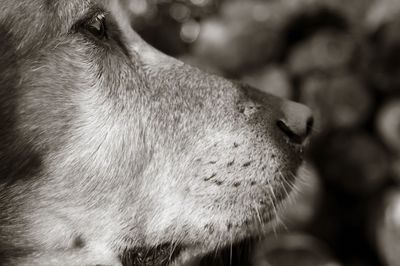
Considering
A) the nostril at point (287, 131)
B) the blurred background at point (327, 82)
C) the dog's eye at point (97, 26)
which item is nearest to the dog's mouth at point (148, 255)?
the nostril at point (287, 131)

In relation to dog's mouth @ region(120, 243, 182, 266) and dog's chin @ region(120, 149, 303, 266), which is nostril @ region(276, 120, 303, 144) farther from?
dog's mouth @ region(120, 243, 182, 266)

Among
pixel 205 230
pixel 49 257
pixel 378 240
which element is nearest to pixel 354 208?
pixel 378 240

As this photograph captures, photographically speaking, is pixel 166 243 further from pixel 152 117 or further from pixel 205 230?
pixel 152 117

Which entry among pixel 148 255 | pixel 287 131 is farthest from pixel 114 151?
pixel 287 131

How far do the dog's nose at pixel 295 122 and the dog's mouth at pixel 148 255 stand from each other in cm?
45

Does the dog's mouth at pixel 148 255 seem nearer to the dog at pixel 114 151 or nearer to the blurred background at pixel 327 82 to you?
the dog at pixel 114 151

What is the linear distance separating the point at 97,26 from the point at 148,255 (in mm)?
640

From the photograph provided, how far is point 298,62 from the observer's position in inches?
112

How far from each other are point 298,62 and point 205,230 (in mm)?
1557

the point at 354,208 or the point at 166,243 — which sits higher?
the point at 166,243

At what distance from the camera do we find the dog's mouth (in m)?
1.50

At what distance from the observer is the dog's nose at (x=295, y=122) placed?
5.26 ft

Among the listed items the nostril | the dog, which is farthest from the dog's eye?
the nostril

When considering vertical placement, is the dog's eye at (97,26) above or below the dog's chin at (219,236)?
above
